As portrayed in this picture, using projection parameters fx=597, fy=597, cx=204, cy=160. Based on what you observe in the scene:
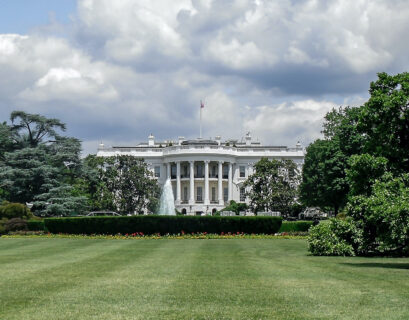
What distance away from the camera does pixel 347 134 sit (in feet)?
171

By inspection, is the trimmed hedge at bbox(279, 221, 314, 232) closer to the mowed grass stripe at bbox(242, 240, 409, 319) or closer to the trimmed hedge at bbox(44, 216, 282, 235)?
the trimmed hedge at bbox(44, 216, 282, 235)

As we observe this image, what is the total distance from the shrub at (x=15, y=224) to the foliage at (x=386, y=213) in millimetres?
28919

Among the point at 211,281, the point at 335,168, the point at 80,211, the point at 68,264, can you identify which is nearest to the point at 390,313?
the point at 211,281

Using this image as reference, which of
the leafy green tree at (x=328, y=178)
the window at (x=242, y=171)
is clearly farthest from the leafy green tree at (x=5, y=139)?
the window at (x=242, y=171)

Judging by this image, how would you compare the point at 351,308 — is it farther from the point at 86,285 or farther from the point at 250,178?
the point at 250,178

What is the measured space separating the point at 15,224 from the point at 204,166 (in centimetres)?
5534

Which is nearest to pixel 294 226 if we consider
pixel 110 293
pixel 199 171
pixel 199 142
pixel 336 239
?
pixel 336 239

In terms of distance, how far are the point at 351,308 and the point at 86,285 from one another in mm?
5855

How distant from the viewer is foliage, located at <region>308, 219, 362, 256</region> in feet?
76.4

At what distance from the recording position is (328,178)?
176 feet

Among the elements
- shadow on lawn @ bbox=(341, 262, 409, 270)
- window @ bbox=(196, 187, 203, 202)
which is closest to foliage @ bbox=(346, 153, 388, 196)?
shadow on lawn @ bbox=(341, 262, 409, 270)

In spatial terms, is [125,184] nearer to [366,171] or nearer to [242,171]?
[242,171]

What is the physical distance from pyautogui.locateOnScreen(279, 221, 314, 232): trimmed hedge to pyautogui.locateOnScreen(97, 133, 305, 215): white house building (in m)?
48.6

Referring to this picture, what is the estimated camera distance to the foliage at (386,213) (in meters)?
18.5
